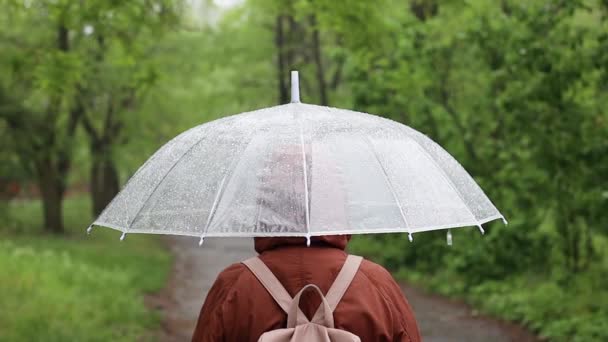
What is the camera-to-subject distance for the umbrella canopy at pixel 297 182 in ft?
10.5

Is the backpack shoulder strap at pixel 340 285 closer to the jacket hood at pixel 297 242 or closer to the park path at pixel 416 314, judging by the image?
the jacket hood at pixel 297 242

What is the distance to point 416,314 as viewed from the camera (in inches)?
466

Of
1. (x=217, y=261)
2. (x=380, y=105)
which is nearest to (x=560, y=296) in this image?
(x=380, y=105)

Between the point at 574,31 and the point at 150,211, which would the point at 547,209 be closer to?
the point at 574,31

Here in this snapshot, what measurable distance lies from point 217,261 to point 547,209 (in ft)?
34.6

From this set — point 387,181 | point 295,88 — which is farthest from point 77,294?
point 387,181

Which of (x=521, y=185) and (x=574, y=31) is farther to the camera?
(x=521, y=185)

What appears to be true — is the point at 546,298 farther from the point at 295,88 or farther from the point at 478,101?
the point at 295,88

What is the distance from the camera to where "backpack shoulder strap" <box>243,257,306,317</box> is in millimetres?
2877

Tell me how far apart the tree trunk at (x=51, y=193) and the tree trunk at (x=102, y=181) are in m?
2.44

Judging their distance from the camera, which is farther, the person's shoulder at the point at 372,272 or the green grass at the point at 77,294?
the green grass at the point at 77,294

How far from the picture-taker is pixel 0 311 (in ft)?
30.8

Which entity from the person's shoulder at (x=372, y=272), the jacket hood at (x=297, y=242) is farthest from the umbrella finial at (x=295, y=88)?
the person's shoulder at (x=372, y=272)

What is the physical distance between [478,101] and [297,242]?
11103 mm
